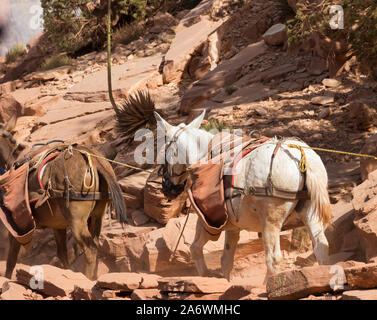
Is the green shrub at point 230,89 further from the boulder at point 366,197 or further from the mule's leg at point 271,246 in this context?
the mule's leg at point 271,246

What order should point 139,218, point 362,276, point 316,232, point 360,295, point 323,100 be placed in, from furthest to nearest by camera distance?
point 323,100 < point 139,218 < point 316,232 < point 362,276 < point 360,295

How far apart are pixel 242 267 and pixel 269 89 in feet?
21.9

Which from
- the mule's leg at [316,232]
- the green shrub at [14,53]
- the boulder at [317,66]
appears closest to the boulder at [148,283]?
the mule's leg at [316,232]

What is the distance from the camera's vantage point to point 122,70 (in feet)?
71.4

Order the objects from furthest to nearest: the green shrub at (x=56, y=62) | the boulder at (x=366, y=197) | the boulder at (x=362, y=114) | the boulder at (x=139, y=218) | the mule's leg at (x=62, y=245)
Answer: the green shrub at (x=56, y=62), the boulder at (x=362, y=114), the boulder at (x=139, y=218), the mule's leg at (x=62, y=245), the boulder at (x=366, y=197)

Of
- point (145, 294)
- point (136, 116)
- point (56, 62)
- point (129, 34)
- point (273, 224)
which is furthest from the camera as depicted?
point (129, 34)

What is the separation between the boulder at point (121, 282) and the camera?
654 centimetres

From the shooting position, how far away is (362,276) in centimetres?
507

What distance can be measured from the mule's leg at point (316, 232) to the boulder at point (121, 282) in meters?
1.91

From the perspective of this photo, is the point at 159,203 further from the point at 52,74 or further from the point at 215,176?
the point at 52,74

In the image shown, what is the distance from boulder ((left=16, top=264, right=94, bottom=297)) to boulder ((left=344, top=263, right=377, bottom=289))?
3335mm

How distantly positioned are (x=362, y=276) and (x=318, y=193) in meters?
1.68

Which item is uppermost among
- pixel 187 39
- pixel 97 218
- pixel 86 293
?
pixel 86 293

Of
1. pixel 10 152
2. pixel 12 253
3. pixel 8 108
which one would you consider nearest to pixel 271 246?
pixel 12 253
